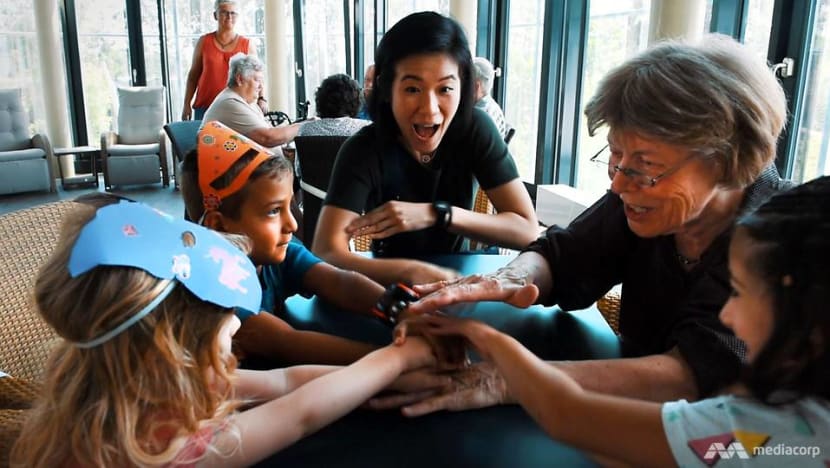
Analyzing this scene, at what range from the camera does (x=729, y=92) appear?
3.51 ft

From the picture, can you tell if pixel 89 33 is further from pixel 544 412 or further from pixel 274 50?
pixel 544 412

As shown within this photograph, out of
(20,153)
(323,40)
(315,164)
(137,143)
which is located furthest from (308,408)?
(323,40)

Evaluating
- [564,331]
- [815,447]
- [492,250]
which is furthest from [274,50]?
[815,447]

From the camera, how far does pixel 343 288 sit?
1477 millimetres

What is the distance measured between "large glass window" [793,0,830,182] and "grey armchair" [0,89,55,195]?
7.27 metres

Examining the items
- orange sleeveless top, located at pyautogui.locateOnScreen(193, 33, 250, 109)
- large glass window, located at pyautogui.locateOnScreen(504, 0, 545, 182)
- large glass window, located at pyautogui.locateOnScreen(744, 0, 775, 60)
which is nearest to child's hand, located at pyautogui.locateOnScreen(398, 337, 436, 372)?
large glass window, located at pyautogui.locateOnScreen(744, 0, 775, 60)

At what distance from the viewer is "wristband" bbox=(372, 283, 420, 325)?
4.34 feet

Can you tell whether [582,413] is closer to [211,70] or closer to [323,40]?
[211,70]

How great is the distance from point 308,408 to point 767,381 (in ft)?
1.89

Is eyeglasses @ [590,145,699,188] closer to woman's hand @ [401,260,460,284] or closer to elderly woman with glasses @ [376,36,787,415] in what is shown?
elderly woman with glasses @ [376,36,787,415]

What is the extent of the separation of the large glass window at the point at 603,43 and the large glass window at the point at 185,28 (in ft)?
17.2

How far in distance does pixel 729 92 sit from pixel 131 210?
926 millimetres

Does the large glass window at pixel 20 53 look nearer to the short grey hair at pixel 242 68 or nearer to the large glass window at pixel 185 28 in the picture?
the large glass window at pixel 185 28

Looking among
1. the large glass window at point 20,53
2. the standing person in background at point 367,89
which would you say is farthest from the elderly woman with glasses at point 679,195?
the large glass window at point 20,53
